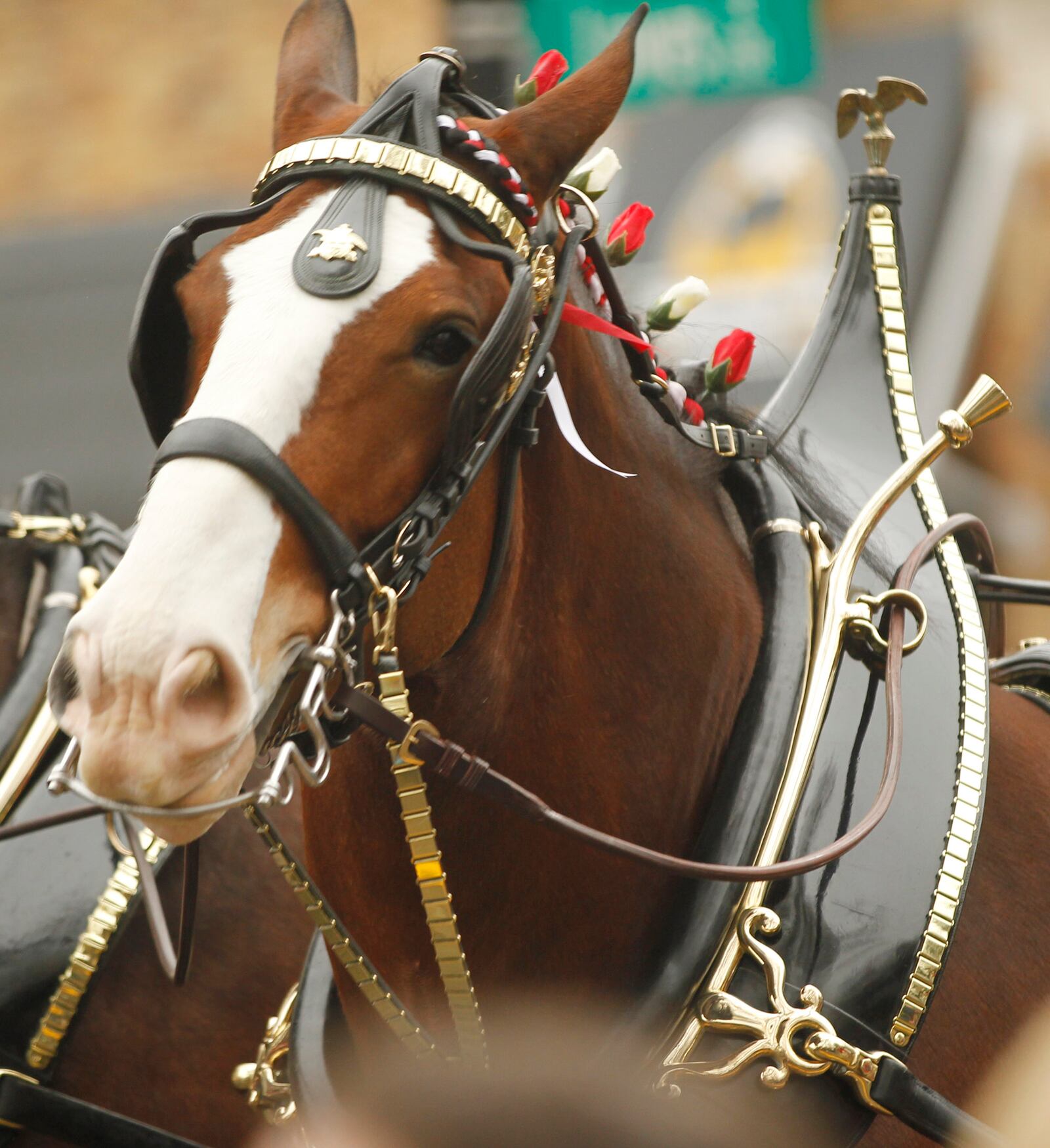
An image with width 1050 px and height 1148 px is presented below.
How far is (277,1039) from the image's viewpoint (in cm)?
209

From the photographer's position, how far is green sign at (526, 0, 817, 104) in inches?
190

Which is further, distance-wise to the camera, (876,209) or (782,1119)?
(876,209)

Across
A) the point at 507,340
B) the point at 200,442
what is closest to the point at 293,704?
the point at 200,442

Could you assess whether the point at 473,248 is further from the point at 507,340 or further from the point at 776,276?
the point at 776,276

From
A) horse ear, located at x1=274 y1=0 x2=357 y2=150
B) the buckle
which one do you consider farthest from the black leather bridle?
the buckle

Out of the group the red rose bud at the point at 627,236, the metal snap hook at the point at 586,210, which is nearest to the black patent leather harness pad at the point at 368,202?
the metal snap hook at the point at 586,210

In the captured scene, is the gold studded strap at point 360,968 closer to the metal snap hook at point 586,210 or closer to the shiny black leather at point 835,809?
the shiny black leather at point 835,809

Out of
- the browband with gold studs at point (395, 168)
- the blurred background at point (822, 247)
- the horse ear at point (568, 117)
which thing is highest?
the blurred background at point (822, 247)

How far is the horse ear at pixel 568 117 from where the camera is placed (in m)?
1.67

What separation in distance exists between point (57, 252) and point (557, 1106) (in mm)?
7643

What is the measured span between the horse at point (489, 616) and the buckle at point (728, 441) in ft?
0.12

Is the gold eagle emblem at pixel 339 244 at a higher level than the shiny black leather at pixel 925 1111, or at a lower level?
higher

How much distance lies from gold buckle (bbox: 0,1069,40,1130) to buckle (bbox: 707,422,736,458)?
136cm

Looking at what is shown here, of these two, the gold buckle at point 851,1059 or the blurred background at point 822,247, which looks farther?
the blurred background at point 822,247
